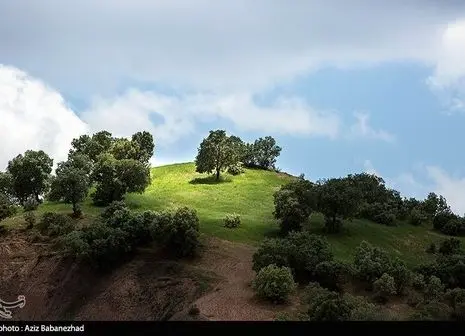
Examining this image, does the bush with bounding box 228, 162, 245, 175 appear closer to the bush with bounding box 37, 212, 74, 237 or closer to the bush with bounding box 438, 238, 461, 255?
the bush with bounding box 37, 212, 74, 237

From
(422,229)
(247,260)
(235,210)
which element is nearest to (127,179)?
(235,210)

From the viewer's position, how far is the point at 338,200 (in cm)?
7325

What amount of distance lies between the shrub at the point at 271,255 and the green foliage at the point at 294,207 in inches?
538

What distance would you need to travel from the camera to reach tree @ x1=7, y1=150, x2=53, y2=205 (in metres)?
91.6

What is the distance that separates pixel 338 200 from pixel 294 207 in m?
5.73

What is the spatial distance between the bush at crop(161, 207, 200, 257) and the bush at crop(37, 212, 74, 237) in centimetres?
1618

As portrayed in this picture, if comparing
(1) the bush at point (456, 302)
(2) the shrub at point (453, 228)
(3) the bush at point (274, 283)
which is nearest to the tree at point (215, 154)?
(2) the shrub at point (453, 228)

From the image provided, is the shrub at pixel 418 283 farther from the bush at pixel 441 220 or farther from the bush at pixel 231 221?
the bush at pixel 441 220

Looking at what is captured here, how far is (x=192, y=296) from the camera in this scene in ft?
184

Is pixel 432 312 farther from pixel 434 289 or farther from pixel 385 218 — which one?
pixel 385 218

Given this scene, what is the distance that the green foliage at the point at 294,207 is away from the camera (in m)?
74.1

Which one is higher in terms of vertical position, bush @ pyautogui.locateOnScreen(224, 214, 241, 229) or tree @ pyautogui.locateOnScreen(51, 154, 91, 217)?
tree @ pyautogui.locateOnScreen(51, 154, 91, 217)

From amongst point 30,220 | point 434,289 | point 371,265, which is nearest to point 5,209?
point 30,220

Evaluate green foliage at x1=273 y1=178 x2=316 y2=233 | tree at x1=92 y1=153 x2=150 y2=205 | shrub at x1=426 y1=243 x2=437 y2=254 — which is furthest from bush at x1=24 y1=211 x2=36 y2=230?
shrub at x1=426 y1=243 x2=437 y2=254
